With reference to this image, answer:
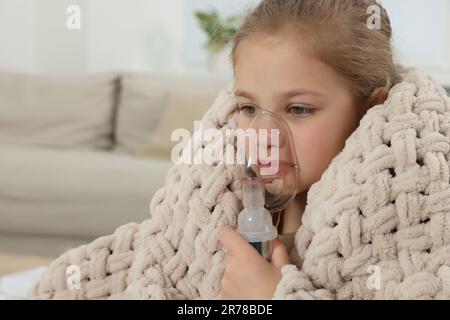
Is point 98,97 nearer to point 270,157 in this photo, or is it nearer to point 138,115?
point 138,115

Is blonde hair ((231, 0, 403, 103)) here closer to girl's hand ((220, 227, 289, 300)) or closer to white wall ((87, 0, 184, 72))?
girl's hand ((220, 227, 289, 300))

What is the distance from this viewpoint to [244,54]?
945mm

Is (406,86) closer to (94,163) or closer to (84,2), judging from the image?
(94,163)

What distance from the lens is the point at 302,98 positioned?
0.88 m

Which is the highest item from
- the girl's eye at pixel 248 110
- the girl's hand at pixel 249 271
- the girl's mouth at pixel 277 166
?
the girl's eye at pixel 248 110

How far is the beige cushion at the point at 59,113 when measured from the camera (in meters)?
2.92

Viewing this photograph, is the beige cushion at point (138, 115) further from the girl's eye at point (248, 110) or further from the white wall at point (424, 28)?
the girl's eye at point (248, 110)

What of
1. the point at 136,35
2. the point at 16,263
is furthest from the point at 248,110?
the point at 136,35

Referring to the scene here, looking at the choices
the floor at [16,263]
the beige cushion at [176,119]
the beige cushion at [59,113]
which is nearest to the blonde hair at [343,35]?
the floor at [16,263]

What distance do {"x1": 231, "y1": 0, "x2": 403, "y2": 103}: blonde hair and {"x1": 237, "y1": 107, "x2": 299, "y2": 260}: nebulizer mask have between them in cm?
12

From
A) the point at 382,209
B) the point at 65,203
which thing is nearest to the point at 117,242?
the point at 382,209

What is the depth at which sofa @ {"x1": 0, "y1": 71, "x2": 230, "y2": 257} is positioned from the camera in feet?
7.79

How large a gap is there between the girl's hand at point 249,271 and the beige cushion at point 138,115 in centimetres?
203

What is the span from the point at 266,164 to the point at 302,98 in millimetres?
97
